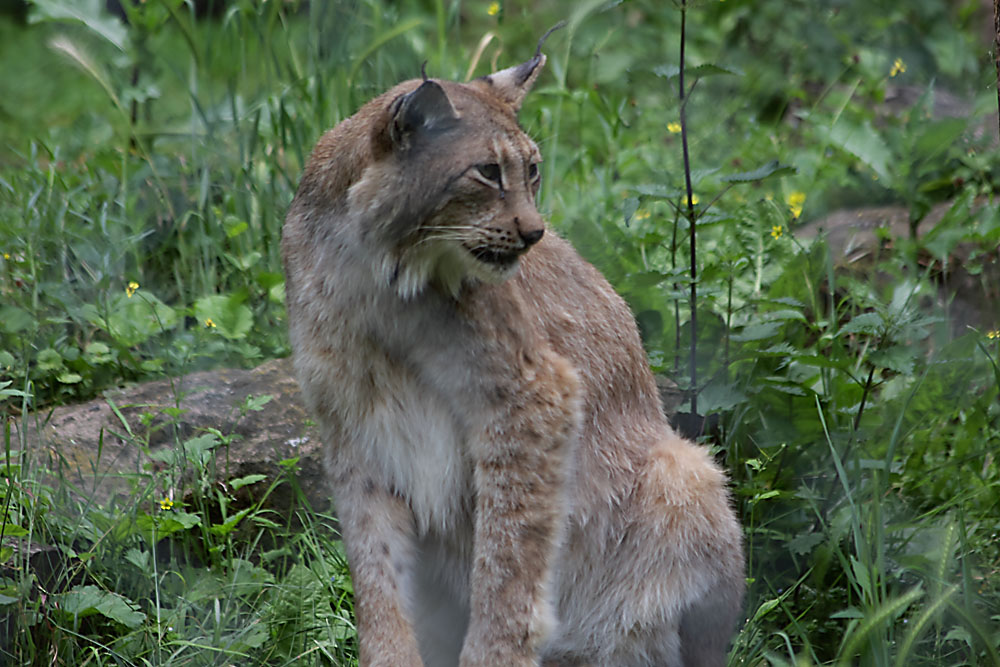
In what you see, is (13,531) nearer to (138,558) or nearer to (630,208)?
(138,558)

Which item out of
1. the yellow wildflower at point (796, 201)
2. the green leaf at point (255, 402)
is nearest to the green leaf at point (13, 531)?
the green leaf at point (255, 402)

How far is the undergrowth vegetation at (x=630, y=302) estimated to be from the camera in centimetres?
349

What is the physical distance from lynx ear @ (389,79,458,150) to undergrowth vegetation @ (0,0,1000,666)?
1.19 m

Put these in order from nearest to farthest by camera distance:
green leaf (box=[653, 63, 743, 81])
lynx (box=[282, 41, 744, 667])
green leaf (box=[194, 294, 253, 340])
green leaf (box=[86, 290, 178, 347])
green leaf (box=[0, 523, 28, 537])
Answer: lynx (box=[282, 41, 744, 667]), green leaf (box=[0, 523, 28, 537]), green leaf (box=[653, 63, 743, 81]), green leaf (box=[86, 290, 178, 347]), green leaf (box=[194, 294, 253, 340])

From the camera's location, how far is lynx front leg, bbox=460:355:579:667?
9.98ft

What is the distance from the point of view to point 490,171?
2865mm

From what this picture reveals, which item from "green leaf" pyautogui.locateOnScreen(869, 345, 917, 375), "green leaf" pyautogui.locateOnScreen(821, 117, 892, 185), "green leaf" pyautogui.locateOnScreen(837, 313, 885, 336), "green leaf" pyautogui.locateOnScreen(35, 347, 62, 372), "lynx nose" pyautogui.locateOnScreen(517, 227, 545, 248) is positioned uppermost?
"lynx nose" pyautogui.locateOnScreen(517, 227, 545, 248)

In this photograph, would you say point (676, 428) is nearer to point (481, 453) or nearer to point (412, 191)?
point (481, 453)

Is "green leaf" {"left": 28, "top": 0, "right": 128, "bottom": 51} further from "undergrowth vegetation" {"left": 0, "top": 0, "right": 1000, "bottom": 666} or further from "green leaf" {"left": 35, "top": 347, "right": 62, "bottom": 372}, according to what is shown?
"green leaf" {"left": 35, "top": 347, "right": 62, "bottom": 372}

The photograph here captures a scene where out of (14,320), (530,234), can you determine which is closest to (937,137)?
(530,234)

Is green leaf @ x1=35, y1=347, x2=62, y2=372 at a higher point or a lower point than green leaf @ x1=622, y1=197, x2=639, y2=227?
lower

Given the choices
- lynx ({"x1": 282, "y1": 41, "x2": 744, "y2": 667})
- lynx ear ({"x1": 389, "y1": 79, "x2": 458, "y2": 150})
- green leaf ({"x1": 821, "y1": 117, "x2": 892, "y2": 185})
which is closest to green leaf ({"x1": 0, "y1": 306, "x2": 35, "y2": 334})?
lynx ({"x1": 282, "y1": 41, "x2": 744, "y2": 667})

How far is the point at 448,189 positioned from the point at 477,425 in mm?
677

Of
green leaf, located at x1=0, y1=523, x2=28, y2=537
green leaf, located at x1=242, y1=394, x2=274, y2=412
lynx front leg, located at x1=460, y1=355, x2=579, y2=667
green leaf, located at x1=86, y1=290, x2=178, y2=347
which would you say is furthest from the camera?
green leaf, located at x1=86, y1=290, x2=178, y2=347
